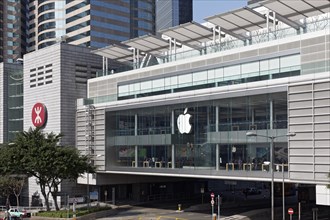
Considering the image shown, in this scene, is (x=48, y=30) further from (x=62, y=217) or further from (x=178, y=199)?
(x=62, y=217)

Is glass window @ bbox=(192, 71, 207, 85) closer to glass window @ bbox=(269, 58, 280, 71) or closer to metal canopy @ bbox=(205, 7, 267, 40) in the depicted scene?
metal canopy @ bbox=(205, 7, 267, 40)

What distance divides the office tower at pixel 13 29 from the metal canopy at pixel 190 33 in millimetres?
104054

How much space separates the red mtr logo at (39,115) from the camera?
77.2 metres

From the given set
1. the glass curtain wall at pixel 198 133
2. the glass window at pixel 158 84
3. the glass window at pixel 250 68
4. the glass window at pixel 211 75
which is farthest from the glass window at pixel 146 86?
the glass window at pixel 250 68

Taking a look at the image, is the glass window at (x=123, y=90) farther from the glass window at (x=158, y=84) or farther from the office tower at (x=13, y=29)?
the office tower at (x=13, y=29)

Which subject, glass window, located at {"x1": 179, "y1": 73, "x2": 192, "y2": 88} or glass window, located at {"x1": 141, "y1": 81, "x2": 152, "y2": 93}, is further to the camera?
glass window, located at {"x1": 141, "y1": 81, "x2": 152, "y2": 93}

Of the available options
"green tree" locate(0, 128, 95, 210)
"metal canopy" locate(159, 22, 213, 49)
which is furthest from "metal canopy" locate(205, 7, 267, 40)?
"green tree" locate(0, 128, 95, 210)

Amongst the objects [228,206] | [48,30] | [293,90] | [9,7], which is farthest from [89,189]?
[9,7]

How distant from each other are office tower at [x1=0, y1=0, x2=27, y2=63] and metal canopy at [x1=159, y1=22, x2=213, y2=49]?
104m

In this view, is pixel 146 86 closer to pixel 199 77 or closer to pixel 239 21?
pixel 199 77

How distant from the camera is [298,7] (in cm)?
5231

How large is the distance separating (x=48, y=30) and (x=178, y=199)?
78645 millimetres

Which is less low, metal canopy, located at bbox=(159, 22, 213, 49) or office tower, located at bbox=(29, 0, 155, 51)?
office tower, located at bbox=(29, 0, 155, 51)

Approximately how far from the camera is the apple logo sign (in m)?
59.0
